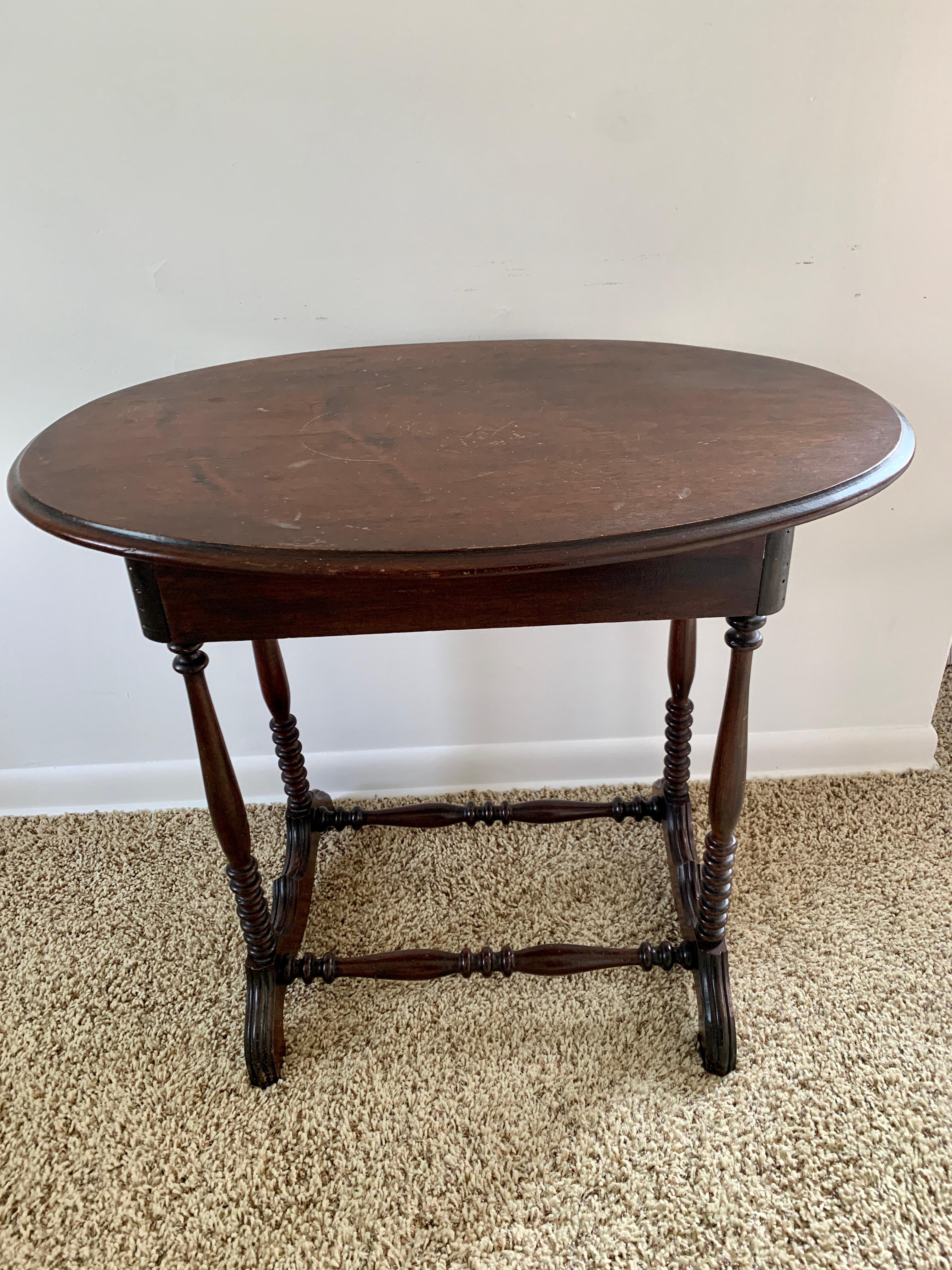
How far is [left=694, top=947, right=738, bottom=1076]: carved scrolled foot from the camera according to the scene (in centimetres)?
112

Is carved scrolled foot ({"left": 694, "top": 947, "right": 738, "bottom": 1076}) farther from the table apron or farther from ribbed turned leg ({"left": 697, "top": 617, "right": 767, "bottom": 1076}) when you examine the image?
the table apron

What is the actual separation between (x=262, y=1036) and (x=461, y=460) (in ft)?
2.65

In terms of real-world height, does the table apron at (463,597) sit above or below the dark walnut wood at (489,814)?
above

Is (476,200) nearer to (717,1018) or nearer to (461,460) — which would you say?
(461,460)

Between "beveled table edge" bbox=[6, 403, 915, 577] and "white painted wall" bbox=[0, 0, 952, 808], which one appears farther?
"white painted wall" bbox=[0, 0, 952, 808]

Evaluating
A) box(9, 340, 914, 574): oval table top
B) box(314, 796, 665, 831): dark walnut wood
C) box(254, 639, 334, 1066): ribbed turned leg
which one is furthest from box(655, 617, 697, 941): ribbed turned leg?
box(254, 639, 334, 1066): ribbed turned leg

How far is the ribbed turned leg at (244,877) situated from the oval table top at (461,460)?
0.23 metres

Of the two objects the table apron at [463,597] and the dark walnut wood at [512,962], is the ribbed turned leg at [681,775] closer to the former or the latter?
the dark walnut wood at [512,962]

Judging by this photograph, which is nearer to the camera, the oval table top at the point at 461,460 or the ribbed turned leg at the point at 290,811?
the oval table top at the point at 461,460

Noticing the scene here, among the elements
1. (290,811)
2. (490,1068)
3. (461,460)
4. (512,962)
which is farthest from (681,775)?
(461,460)

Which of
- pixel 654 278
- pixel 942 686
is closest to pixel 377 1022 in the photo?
pixel 654 278

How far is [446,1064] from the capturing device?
3.79 feet

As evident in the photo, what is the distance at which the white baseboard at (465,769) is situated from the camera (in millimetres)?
1624

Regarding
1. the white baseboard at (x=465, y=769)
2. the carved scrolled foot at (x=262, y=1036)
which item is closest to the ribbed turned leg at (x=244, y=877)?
the carved scrolled foot at (x=262, y=1036)
